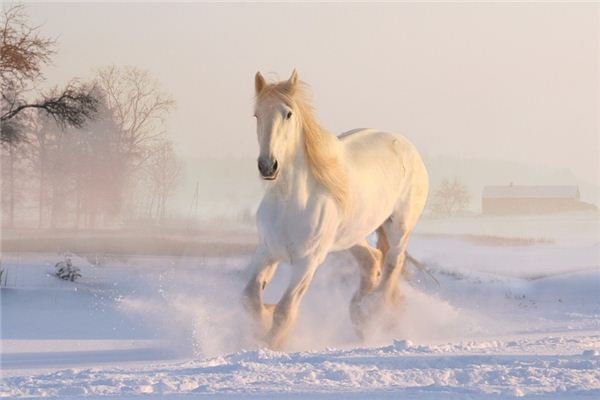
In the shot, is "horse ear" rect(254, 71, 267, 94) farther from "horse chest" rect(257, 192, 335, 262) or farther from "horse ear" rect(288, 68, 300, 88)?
"horse chest" rect(257, 192, 335, 262)

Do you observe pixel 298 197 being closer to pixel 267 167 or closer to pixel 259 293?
pixel 267 167

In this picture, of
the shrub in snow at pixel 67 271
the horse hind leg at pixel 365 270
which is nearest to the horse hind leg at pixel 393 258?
the horse hind leg at pixel 365 270

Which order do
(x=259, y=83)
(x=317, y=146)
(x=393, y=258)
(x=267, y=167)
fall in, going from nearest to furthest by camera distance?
(x=267, y=167)
(x=259, y=83)
(x=317, y=146)
(x=393, y=258)

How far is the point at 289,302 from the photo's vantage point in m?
7.35

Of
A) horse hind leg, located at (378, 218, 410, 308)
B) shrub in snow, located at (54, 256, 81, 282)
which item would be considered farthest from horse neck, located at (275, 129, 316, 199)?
shrub in snow, located at (54, 256, 81, 282)

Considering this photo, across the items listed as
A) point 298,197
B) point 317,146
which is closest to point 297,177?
point 298,197

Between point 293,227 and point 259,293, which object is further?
point 259,293

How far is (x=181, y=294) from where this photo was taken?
343 inches

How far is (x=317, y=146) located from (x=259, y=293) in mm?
1351

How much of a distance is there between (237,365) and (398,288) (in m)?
3.39

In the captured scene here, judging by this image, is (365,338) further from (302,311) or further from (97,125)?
(97,125)

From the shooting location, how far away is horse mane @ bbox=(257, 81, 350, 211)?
7.12 meters

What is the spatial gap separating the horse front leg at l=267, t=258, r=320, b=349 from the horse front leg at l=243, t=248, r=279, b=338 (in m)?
0.12

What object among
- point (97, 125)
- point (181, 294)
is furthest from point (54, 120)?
point (181, 294)
